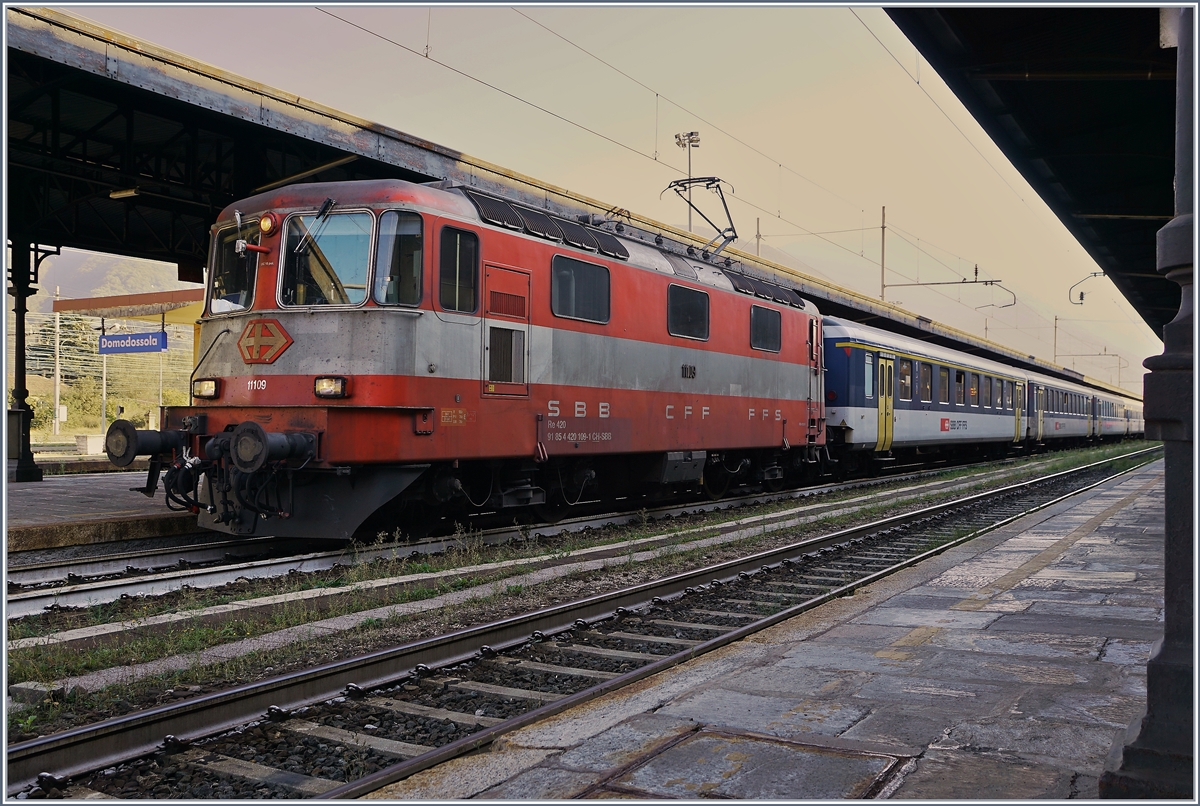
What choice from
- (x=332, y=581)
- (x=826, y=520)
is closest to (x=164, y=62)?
(x=332, y=581)

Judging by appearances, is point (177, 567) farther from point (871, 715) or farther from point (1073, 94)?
point (1073, 94)

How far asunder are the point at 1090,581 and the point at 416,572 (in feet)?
20.7

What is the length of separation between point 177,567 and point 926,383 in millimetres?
21039

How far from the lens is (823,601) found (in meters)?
7.95

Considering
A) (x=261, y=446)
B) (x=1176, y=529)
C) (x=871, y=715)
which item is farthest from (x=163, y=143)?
(x=1176, y=529)

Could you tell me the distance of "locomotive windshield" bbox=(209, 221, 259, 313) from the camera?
9777mm

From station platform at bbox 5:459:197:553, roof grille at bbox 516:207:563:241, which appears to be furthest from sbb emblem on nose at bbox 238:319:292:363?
roof grille at bbox 516:207:563:241

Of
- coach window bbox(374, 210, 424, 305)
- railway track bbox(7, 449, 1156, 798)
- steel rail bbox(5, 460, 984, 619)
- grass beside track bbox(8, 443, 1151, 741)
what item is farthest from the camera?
coach window bbox(374, 210, 424, 305)

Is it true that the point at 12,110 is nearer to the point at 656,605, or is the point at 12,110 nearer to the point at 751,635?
the point at 656,605

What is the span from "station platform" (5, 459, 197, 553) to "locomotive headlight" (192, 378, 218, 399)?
1933 mm

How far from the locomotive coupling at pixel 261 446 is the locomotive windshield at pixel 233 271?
73.6 inches

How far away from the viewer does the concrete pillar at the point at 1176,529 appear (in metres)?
3.31

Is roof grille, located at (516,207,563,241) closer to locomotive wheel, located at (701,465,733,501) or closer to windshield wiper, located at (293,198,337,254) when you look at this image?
windshield wiper, located at (293,198,337,254)

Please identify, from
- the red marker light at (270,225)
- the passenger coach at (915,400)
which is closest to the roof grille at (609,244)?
the red marker light at (270,225)
